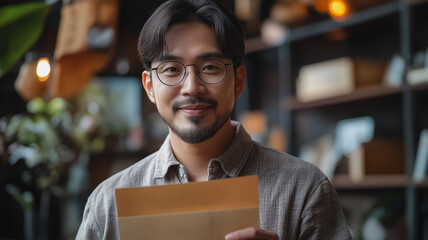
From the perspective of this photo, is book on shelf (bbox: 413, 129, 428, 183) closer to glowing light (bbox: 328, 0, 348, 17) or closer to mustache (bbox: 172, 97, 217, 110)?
glowing light (bbox: 328, 0, 348, 17)

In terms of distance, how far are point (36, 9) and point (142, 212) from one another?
0.75 meters

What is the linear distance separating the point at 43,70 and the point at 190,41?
1.10 m

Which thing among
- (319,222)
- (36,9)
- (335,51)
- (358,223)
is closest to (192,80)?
(319,222)

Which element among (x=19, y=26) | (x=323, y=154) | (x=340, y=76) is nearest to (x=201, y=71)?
(x=19, y=26)

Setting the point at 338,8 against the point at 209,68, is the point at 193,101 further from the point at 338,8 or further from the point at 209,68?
the point at 338,8

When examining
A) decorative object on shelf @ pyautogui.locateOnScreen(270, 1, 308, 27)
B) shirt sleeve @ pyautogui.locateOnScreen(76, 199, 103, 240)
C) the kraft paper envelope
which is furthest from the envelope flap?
decorative object on shelf @ pyautogui.locateOnScreen(270, 1, 308, 27)

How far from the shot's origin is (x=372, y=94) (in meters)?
2.54

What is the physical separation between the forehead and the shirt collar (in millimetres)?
191

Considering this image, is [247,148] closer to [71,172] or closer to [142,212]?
[142,212]

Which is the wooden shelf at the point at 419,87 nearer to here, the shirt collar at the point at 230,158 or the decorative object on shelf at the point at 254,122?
the decorative object on shelf at the point at 254,122

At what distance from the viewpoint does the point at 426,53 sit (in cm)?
234

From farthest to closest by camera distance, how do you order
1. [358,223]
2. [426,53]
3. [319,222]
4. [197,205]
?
[358,223] < [426,53] < [319,222] < [197,205]

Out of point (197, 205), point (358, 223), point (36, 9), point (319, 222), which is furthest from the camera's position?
point (358, 223)

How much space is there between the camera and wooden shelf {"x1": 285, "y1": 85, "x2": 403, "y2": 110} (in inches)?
97.0
